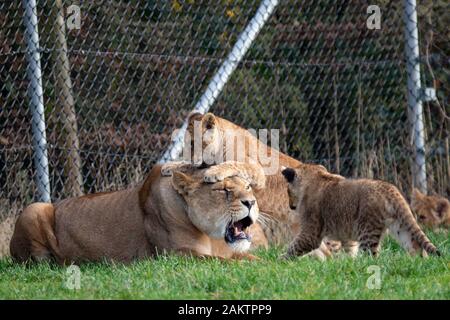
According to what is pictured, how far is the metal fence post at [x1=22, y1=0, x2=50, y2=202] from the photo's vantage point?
8633 mm

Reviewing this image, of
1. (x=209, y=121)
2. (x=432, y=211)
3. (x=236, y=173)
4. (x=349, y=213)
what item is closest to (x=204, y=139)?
(x=209, y=121)

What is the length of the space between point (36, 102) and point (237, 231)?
90.7 inches

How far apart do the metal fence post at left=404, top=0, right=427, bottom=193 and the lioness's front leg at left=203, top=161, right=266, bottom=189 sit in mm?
2376

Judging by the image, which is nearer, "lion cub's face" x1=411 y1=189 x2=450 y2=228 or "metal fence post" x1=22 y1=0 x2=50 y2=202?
"metal fence post" x1=22 y1=0 x2=50 y2=202

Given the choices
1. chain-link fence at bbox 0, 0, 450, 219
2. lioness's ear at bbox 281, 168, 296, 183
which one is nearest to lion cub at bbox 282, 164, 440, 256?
lioness's ear at bbox 281, 168, 296, 183

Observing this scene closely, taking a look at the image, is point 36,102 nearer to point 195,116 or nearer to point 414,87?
point 195,116

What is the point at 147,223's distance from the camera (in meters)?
7.51

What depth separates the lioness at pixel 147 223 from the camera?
285 inches

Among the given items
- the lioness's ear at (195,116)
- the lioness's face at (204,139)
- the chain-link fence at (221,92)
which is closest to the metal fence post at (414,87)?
the chain-link fence at (221,92)

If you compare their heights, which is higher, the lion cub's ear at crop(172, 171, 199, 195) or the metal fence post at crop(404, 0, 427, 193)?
the metal fence post at crop(404, 0, 427, 193)

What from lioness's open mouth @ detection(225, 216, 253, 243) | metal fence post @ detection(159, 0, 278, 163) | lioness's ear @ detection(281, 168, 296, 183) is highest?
metal fence post @ detection(159, 0, 278, 163)

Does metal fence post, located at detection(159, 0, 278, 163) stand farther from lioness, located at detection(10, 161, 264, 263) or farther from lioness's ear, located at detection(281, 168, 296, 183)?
lioness's ear, located at detection(281, 168, 296, 183)

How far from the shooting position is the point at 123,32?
34.8 feet
